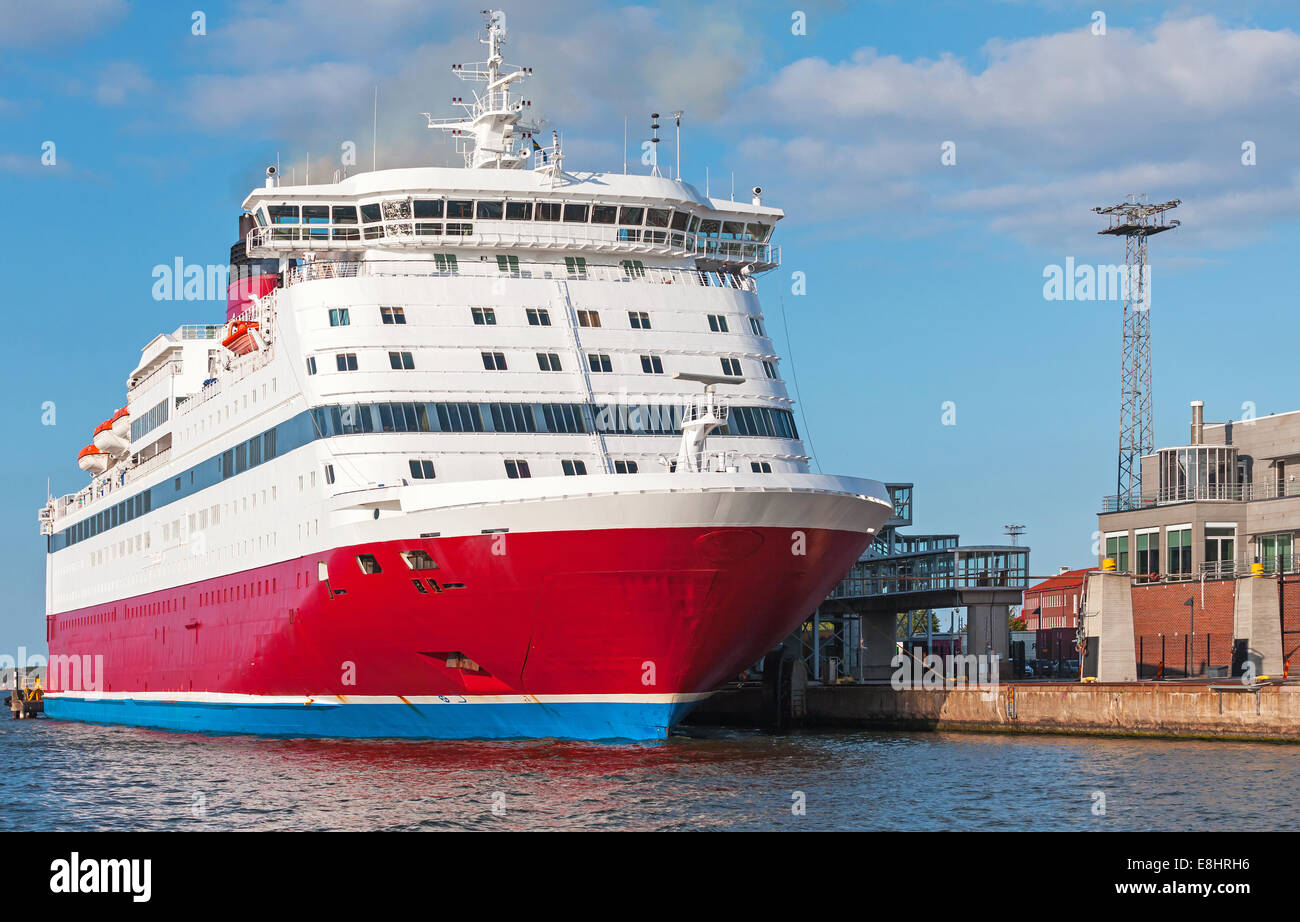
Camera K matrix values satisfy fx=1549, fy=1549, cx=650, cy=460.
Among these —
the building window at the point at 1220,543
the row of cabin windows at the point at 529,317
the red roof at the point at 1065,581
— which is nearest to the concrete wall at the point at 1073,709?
the row of cabin windows at the point at 529,317

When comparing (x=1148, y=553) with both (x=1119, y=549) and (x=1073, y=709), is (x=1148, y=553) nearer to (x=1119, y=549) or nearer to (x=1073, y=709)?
(x=1119, y=549)

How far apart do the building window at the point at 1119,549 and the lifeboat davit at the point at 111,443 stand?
40162mm

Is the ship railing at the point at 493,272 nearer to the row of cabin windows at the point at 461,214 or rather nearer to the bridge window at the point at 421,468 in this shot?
the row of cabin windows at the point at 461,214

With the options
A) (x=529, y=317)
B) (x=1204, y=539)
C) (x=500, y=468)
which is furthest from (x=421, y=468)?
(x=1204, y=539)

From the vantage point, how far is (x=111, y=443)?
62.5m

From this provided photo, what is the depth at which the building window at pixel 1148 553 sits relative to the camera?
203 ft

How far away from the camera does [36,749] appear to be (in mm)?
47750

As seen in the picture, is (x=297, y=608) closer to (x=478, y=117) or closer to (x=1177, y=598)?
(x=478, y=117)

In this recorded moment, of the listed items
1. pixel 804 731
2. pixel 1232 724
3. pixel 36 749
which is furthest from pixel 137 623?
pixel 1232 724

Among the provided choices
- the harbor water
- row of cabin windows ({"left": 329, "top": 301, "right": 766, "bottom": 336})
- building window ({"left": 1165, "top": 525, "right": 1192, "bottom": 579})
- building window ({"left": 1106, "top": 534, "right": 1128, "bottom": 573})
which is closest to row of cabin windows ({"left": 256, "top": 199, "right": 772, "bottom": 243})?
row of cabin windows ({"left": 329, "top": 301, "right": 766, "bottom": 336})

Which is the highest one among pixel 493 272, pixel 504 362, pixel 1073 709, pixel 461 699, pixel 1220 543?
pixel 493 272

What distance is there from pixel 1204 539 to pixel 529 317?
33282 millimetres

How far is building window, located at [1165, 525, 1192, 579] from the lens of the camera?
197 ft

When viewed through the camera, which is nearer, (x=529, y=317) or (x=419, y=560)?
(x=419, y=560)
